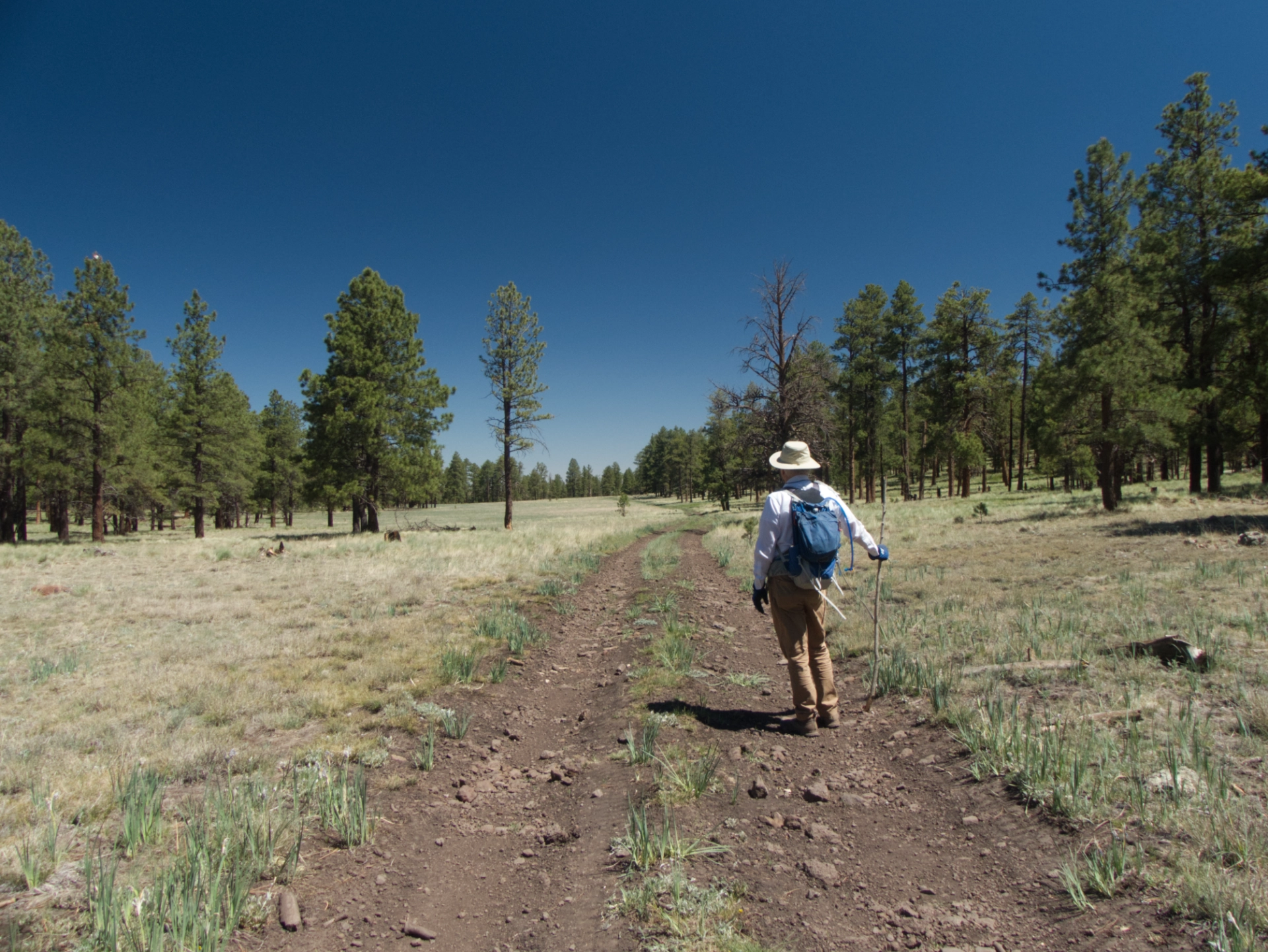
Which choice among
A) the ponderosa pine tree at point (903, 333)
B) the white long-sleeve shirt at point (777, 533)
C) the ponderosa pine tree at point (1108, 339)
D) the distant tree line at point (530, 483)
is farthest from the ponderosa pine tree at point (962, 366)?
the distant tree line at point (530, 483)

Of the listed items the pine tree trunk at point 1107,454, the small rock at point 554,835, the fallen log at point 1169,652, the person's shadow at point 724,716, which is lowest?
the small rock at point 554,835

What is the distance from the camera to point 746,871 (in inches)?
124

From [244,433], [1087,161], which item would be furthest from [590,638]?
[244,433]

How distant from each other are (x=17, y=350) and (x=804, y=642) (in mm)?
38139

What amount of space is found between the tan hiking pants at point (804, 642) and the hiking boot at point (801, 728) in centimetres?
5

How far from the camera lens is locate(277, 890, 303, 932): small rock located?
2775mm

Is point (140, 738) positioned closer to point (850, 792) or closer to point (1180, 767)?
point (850, 792)

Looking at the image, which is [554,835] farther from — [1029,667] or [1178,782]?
[1029,667]

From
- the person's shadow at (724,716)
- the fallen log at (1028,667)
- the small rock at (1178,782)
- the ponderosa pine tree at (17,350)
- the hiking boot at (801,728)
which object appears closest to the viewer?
the small rock at (1178,782)

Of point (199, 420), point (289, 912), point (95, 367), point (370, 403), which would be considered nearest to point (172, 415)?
point (199, 420)

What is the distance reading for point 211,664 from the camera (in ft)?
23.2

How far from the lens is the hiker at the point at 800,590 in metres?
4.87

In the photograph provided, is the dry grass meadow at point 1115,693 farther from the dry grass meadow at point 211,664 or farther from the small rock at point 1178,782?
the dry grass meadow at point 211,664

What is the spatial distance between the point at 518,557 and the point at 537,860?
14.9 metres
